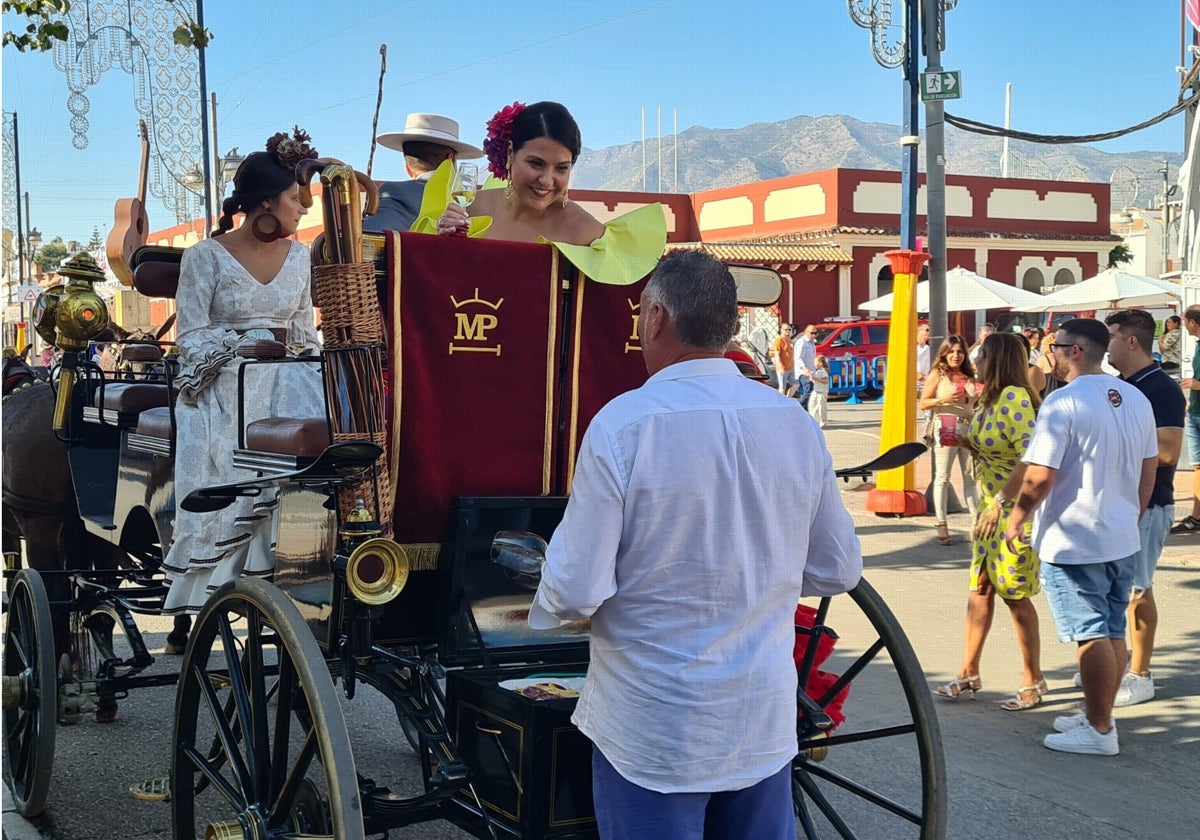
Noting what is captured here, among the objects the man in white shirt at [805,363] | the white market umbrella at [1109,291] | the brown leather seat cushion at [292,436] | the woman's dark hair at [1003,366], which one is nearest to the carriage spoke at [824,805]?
the brown leather seat cushion at [292,436]

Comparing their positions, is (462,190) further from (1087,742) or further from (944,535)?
(944,535)

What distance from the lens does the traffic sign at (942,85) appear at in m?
9.95

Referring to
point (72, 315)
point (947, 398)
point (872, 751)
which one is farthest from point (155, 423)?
point (947, 398)

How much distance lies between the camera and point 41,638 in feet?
13.5

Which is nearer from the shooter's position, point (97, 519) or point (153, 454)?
point (153, 454)

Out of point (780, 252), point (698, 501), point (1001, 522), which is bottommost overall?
point (1001, 522)

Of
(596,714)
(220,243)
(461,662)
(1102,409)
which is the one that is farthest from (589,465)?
(1102,409)

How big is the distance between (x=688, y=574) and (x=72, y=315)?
3820mm

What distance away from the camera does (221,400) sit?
169 inches

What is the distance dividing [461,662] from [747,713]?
3.88ft

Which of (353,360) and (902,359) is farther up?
(902,359)

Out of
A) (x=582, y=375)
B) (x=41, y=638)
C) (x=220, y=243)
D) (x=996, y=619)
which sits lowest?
(x=996, y=619)

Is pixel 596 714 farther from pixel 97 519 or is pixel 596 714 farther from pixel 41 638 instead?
pixel 97 519

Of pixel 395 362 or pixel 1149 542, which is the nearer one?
pixel 395 362
